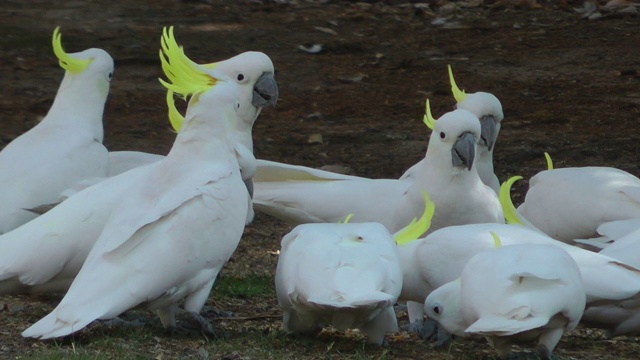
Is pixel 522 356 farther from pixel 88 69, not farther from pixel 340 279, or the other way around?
pixel 88 69

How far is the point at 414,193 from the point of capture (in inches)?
210

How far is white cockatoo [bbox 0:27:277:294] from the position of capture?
14.4 ft

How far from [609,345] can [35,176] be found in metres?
2.49

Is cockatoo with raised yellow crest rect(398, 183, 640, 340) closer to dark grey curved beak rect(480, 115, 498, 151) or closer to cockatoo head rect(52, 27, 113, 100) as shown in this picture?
dark grey curved beak rect(480, 115, 498, 151)

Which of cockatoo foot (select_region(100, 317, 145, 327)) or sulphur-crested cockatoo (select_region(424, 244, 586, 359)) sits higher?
sulphur-crested cockatoo (select_region(424, 244, 586, 359))

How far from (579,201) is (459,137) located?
0.83m

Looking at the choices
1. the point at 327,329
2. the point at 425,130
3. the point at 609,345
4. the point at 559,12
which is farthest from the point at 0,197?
the point at 559,12

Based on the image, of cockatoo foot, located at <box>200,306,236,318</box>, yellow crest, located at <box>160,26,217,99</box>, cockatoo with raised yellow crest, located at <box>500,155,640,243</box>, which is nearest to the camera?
yellow crest, located at <box>160,26,217,99</box>

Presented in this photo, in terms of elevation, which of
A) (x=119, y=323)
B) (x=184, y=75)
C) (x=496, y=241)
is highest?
(x=184, y=75)

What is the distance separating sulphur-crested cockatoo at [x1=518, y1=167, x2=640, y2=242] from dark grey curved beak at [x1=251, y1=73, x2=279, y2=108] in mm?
1330

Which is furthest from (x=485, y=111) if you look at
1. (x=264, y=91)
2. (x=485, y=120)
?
(x=264, y=91)

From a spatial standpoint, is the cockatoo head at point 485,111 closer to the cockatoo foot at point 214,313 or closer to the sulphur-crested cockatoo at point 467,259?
the sulphur-crested cockatoo at point 467,259

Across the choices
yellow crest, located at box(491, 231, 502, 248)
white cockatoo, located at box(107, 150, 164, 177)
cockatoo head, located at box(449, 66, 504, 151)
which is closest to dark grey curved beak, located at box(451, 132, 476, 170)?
yellow crest, located at box(491, 231, 502, 248)

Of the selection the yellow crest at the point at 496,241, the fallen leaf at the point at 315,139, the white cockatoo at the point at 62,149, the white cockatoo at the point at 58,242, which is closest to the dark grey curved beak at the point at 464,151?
the yellow crest at the point at 496,241
